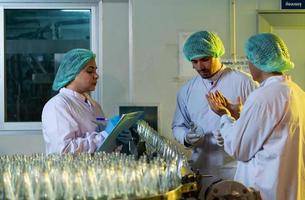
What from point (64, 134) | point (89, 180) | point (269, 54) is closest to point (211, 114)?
point (269, 54)

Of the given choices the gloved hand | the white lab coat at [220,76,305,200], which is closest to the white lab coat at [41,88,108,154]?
the gloved hand

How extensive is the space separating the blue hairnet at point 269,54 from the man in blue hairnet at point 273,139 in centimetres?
6

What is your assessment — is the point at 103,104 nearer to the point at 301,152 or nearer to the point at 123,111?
the point at 123,111

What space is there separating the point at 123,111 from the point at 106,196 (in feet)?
7.22

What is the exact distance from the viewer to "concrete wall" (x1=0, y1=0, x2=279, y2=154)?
10.4 feet

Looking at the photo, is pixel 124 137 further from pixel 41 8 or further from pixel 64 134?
Answer: pixel 41 8

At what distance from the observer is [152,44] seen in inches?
125

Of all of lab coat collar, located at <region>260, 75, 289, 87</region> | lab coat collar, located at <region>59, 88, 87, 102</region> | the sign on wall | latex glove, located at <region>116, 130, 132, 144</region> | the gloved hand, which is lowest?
the gloved hand

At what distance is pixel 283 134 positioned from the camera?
1737 millimetres

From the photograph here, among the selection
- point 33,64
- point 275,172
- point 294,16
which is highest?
point 294,16

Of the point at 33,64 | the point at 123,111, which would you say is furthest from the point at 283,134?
the point at 33,64

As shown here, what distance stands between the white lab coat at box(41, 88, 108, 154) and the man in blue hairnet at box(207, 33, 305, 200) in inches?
22.8

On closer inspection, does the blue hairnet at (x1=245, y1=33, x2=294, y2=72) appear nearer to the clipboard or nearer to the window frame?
the clipboard

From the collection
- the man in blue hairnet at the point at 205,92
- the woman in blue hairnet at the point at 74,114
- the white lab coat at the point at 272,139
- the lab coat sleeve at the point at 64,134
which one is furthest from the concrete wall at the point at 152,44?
the white lab coat at the point at 272,139
